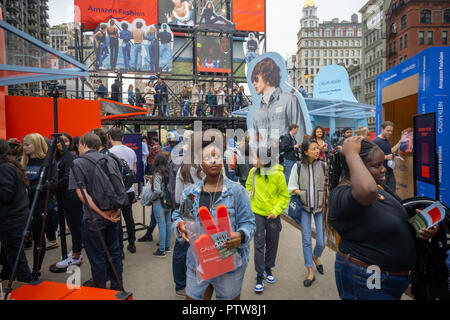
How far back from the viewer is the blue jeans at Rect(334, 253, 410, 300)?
1.89 meters

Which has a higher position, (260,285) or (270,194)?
(270,194)

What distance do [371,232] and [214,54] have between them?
20.5 meters

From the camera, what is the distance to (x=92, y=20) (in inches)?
711

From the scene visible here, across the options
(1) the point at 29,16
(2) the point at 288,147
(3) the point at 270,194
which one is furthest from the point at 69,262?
(1) the point at 29,16

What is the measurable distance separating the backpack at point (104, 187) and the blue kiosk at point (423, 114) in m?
3.97

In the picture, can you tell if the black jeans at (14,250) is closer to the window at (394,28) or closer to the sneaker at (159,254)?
the sneaker at (159,254)

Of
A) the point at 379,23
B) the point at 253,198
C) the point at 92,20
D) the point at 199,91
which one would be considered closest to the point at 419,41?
the point at 379,23

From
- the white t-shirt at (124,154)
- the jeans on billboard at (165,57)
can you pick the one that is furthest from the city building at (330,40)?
the white t-shirt at (124,154)

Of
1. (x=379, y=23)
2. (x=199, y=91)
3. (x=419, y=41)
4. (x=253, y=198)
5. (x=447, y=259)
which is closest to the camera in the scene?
(x=447, y=259)

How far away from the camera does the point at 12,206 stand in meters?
3.29

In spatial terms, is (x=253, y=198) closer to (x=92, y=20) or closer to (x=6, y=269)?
(x=6, y=269)

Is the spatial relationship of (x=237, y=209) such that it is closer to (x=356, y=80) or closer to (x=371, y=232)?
(x=371, y=232)

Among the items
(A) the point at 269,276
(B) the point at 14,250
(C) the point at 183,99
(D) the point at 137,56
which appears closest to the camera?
(B) the point at 14,250
